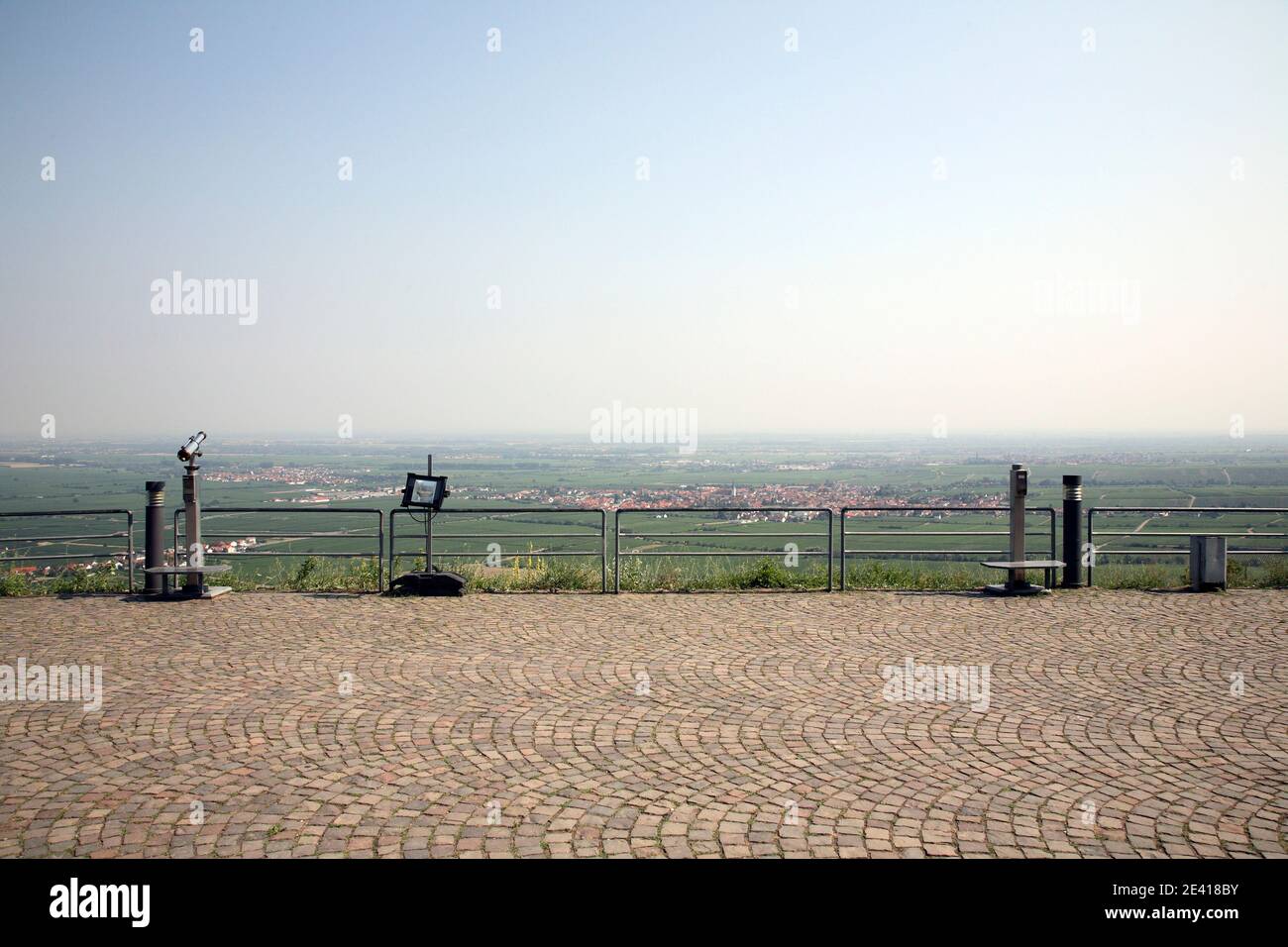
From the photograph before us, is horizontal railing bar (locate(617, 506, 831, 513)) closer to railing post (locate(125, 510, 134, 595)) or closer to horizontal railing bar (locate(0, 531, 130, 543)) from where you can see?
railing post (locate(125, 510, 134, 595))

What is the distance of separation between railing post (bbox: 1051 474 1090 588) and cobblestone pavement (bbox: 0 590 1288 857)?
2246 millimetres

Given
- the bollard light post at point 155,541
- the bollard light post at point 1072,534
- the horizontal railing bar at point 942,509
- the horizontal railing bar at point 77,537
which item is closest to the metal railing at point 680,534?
the horizontal railing bar at point 942,509

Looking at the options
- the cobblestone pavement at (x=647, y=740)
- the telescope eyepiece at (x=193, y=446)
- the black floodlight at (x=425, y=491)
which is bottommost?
the cobblestone pavement at (x=647, y=740)

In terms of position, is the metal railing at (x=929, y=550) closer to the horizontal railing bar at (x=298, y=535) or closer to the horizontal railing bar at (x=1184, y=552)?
the horizontal railing bar at (x=1184, y=552)

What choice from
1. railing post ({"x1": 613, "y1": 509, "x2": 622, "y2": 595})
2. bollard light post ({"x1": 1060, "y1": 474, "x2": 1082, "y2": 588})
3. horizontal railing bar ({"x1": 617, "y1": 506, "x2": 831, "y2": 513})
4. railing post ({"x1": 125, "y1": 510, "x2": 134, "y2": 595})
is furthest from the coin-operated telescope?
bollard light post ({"x1": 1060, "y1": 474, "x2": 1082, "y2": 588})

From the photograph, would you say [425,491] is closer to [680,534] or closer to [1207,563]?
[680,534]

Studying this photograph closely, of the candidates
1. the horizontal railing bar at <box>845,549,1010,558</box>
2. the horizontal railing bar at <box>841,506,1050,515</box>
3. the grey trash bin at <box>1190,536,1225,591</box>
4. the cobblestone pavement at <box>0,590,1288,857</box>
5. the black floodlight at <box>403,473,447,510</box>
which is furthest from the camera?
the horizontal railing bar at <box>841,506,1050,515</box>

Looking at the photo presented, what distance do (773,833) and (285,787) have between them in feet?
9.02

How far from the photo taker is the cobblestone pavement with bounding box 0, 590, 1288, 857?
4.42 m

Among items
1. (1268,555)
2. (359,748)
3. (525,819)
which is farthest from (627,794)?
(1268,555)

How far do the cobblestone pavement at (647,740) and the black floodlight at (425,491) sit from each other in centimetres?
241

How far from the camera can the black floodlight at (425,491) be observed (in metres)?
12.4

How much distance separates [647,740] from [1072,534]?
9.05m

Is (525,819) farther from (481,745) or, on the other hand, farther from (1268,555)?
(1268,555)
